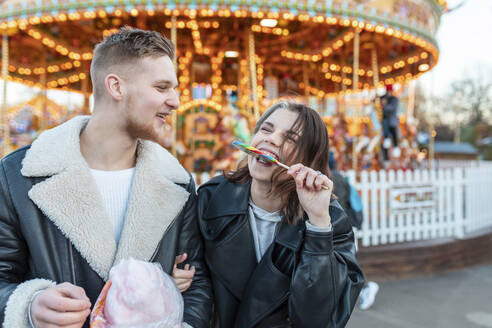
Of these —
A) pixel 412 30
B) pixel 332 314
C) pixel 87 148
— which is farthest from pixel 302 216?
pixel 412 30

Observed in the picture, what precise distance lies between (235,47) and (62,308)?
9.67 m

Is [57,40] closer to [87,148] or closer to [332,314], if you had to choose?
[87,148]

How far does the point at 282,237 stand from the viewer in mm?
1582

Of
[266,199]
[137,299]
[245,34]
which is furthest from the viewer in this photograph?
[245,34]


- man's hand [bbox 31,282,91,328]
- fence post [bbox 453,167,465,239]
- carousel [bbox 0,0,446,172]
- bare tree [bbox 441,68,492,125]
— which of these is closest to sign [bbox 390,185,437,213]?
fence post [bbox 453,167,465,239]

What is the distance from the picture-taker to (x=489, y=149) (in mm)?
31547

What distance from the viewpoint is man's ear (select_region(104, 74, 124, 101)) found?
5.05 feet

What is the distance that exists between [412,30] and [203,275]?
8138 millimetres

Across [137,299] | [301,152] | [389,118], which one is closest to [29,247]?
[137,299]

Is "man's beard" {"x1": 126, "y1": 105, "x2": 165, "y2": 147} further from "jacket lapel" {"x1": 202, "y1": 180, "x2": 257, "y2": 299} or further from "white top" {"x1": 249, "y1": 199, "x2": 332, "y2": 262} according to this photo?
"white top" {"x1": 249, "y1": 199, "x2": 332, "y2": 262}

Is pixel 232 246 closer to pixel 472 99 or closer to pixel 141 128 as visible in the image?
pixel 141 128

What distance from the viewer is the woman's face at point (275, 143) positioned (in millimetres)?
1702

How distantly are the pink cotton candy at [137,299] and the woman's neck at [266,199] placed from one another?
731 mm

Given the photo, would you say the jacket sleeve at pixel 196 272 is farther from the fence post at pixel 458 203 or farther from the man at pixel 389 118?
the man at pixel 389 118
